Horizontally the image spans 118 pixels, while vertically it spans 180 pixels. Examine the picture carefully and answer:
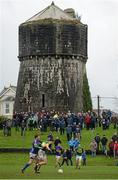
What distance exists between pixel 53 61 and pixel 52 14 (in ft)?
16.4

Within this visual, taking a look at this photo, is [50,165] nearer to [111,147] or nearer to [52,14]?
[111,147]

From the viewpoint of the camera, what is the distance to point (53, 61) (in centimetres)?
6712

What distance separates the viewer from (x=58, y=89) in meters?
67.0

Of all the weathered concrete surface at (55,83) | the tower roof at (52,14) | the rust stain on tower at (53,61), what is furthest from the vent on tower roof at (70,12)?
the weathered concrete surface at (55,83)

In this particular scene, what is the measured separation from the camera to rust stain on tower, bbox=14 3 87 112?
66500 millimetres

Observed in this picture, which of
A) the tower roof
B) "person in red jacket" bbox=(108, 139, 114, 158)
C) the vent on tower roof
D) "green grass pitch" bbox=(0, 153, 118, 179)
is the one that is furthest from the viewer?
the vent on tower roof

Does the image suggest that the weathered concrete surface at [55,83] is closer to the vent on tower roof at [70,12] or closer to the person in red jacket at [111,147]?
the vent on tower roof at [70,12]

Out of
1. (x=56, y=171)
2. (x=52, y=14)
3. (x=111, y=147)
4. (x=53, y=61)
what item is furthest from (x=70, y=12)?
(x=56, y=171)

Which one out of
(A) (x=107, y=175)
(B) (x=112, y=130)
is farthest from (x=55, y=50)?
(A) (x=107, y=175)

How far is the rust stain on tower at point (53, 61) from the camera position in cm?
6650

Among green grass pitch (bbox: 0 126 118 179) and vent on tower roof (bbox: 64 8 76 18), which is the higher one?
vent on tower roof (bbox: 64 8 76 18)

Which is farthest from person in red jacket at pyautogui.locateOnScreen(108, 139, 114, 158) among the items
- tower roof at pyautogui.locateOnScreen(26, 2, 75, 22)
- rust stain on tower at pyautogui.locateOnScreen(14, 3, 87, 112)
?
tower roof at pyautogui.locateOnScreen(26, 2, 75, 22)

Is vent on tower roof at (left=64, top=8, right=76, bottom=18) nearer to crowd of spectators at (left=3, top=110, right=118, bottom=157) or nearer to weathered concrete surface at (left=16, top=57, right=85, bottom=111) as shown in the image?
weathered concrete surface at (left=16, top=57, right=85, bottom=111)

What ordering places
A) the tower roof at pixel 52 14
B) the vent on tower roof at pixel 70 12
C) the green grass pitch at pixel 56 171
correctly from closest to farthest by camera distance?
the green grass pitch at pixel 56 171
the tower roof at pixel 52 14
the vent on tower roof at pixel 70 12
